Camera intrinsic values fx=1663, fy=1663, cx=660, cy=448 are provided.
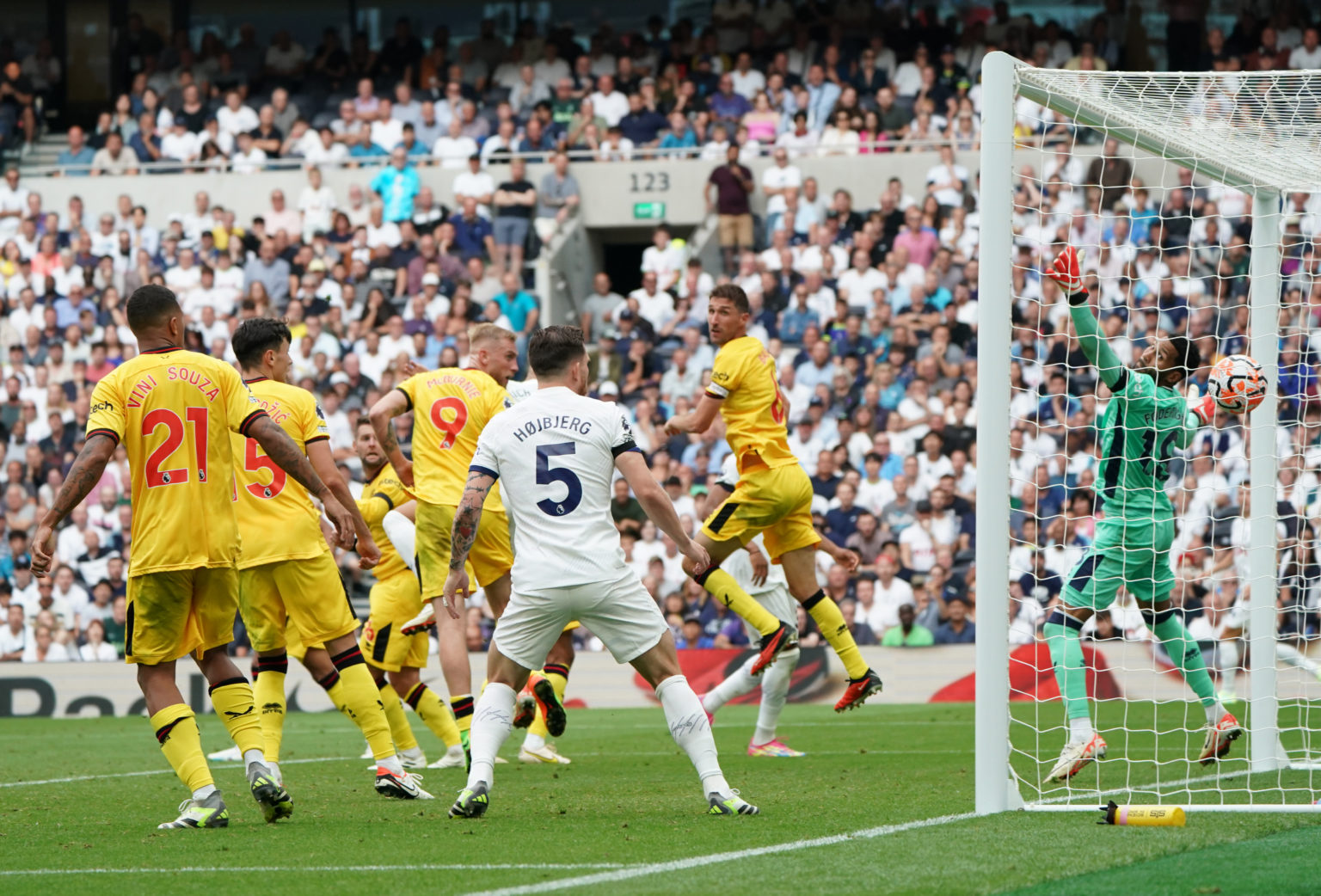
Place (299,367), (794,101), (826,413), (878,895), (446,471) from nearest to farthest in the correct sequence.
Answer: (878,895) → (446,471) → (826,413) → (299,367) → (794,101)

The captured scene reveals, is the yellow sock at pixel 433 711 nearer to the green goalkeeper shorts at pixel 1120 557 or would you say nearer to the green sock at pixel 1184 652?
the green goalkeeper shorts at pixel 1120 557

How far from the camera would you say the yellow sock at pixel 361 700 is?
840 centimetres

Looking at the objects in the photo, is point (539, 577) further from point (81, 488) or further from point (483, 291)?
point (483, 291)

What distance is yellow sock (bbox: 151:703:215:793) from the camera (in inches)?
290

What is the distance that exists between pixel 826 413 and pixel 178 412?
1342 centimetres

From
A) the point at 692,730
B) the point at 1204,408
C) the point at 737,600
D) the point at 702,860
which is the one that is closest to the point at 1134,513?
the point at 1204,408

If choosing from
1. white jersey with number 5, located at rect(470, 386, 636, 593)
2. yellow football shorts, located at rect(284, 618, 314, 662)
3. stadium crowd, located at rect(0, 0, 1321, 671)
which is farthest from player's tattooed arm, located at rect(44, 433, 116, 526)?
stadium crowd, located at rect(0, 0, 1321, 671)

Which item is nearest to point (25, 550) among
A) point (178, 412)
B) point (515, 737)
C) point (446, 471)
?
point (515, 737)

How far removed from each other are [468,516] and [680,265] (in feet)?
54.3

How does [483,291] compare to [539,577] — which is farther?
[483,291]

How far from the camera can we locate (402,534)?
36.4ft

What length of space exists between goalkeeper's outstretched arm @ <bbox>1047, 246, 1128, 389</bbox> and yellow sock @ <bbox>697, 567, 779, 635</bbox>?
2703 mm

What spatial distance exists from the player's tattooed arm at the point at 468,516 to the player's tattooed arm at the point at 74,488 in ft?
4.88

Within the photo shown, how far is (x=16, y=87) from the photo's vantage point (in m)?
29.3
